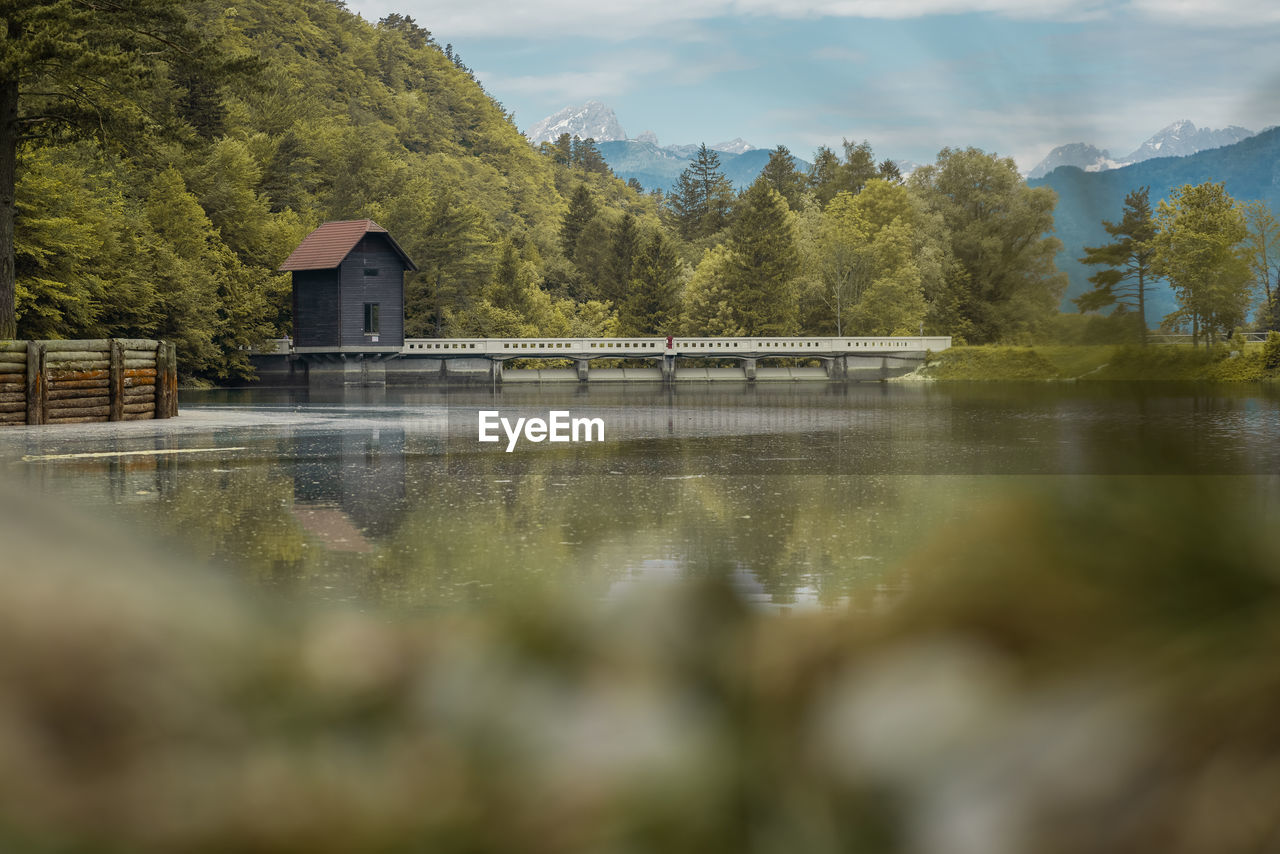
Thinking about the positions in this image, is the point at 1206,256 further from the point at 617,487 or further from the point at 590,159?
the point at 590,159

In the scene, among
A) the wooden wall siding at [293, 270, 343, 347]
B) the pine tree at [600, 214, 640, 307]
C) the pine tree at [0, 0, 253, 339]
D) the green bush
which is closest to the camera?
the green bush

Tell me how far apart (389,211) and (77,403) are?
53033mm

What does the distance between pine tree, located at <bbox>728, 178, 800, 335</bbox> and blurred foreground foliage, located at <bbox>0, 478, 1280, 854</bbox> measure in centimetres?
7568

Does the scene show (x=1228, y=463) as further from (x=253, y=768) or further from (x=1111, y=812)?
(x=253, y=768)

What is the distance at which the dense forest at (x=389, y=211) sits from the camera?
6.66 ft

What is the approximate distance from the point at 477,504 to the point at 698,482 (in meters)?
2.86

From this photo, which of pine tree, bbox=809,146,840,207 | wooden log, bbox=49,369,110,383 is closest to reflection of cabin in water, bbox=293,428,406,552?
pine tree, bbox=809,146,840,207

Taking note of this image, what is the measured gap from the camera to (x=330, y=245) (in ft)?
191

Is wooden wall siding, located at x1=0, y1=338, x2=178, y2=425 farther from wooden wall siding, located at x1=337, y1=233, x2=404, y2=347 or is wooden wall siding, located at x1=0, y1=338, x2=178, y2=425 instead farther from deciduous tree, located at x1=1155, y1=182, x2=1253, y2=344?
wooden wall siding, located at x1=337, y1=233, x2=404, y2=347

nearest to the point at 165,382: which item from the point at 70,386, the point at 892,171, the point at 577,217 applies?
the point at 70,386

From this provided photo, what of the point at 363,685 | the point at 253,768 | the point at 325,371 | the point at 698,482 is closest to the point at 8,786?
the point at 253,768

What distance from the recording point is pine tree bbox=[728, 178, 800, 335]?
7619 centimetres

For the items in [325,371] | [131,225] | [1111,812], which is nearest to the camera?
[1111,812]

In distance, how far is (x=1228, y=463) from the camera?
4.44 feet
